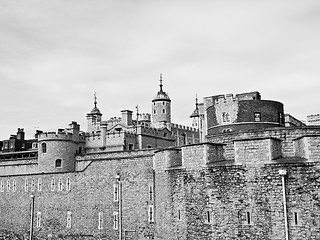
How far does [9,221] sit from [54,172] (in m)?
7.46

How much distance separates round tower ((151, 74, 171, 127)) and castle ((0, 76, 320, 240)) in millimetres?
4642

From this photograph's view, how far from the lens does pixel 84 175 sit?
34469mm

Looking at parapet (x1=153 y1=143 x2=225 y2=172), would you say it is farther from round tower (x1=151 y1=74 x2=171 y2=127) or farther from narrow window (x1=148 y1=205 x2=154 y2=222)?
round tower (x1=151 y1=74 x2=171 y2=127)

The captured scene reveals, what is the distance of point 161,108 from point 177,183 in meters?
44.7

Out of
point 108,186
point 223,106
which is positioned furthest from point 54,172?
point 223,106

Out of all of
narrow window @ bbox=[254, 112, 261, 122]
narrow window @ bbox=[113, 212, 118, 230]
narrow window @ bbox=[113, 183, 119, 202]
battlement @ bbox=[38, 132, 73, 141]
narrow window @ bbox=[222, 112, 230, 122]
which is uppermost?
narrow window @ bbox=[222, 112, 230, 122]

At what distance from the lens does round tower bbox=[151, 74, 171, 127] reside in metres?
64.9

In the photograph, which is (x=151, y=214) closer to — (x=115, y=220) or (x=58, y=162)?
(x=115, y=220)

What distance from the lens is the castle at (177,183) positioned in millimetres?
17703

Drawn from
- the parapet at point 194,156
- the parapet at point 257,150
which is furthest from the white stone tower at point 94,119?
the parapet at point 257,150

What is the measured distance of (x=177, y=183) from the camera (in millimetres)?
21469

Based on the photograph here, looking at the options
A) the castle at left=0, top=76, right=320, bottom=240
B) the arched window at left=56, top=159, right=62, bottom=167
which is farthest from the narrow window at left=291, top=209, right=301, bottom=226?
the arched window at left=56, top=159, right=62, bottom=167

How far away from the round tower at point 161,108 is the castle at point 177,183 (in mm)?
4642

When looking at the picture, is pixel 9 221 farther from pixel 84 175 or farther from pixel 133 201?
pixel 133 201
